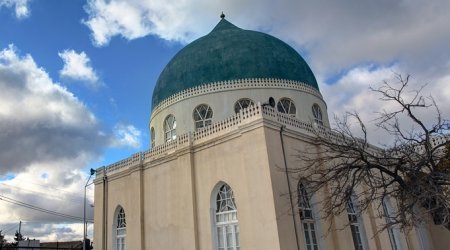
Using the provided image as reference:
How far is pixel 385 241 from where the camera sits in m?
15.2

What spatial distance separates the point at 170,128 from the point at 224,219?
618cm

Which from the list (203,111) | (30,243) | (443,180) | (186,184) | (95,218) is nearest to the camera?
(443,180)

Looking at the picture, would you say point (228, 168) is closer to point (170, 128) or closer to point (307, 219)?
point (307, 219)

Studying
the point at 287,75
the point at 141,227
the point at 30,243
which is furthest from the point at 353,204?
the point at 30,243

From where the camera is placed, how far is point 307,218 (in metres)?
12.8

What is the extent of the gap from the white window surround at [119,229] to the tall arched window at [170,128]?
3831 millimetres

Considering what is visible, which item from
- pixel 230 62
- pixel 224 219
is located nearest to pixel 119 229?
pixel 224 219

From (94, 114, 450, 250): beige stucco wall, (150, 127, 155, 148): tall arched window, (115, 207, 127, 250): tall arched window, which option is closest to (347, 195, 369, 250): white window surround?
(94, 114, 450, 250): beige stucco wall

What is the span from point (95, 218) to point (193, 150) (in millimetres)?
7084

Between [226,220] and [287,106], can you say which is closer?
[226,220]

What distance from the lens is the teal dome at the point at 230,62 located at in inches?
676

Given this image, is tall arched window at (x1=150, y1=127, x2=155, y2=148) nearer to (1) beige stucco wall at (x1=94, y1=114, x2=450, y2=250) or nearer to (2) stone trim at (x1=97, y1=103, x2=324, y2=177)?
(2) stone trim at (x1=97, y1=103, x2=324, y2=177)

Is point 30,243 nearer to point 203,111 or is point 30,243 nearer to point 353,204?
point 203,111

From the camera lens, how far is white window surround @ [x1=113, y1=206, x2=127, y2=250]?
17.1 meters
